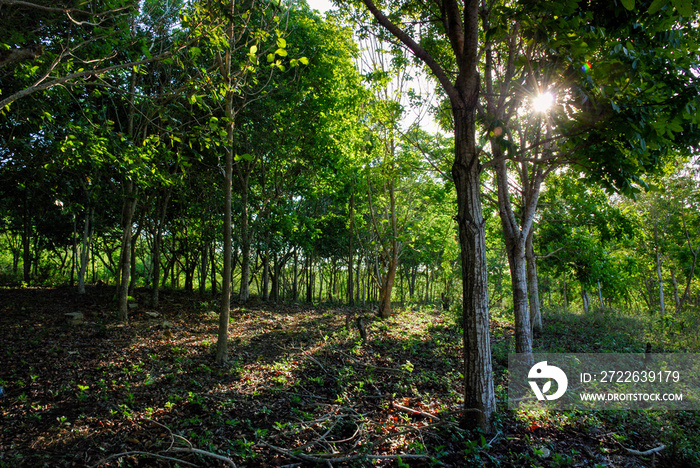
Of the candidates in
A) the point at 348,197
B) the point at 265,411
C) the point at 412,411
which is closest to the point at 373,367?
the point at 412,411

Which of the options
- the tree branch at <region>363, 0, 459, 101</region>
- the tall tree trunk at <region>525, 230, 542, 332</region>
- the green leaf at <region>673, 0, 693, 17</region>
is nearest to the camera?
the green leaf at <region>673, 0, 693, 17</region>

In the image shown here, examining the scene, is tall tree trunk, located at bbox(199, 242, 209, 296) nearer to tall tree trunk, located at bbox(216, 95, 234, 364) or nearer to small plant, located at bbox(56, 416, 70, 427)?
tall tree trunk, located at bbox(216, 95, 234, 364)

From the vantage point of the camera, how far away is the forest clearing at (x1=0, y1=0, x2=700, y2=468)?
353 centimetres

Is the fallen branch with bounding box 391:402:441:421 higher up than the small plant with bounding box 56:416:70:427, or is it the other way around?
the small plant with bounding box 56:416:70:427

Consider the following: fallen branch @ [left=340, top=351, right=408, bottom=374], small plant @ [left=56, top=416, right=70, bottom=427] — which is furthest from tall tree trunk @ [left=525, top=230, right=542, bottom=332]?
small plant @ [left=56, top=416, right=70, bottom=427]

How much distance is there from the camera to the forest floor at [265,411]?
3701 mm

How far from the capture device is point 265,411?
4.75 m

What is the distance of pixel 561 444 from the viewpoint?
4141mm

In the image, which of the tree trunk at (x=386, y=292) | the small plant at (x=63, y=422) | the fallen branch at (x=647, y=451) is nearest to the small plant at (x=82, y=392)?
the small plant at (x=63, y=422)

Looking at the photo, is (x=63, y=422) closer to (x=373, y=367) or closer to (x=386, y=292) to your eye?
(x=373, y=367)

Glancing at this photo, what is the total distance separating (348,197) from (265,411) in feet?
34.8

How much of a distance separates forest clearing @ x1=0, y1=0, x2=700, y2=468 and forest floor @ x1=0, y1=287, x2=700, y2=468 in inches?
1.7

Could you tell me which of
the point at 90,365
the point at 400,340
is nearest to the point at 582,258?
the point at 400,340

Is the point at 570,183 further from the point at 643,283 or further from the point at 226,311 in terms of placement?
the point at 643,283
